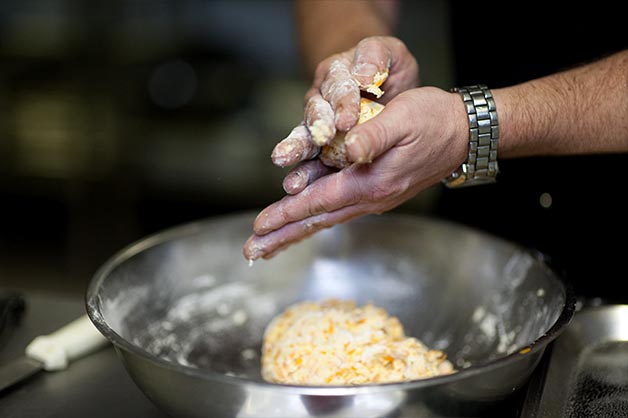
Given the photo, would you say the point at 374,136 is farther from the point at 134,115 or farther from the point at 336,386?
the point at 134,115

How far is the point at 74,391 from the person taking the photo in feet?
3.51

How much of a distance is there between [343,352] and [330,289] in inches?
11.7

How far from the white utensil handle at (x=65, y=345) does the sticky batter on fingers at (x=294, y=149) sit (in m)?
0.43

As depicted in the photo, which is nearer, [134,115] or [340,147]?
[340,147]

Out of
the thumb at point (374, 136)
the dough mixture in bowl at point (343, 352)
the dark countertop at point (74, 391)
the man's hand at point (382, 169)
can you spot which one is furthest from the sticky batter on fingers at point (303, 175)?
the dark countertop at point (74, 391)

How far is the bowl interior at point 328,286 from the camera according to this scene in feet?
3.82

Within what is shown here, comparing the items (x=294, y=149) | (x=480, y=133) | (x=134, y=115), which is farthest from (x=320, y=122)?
(x=134, y=115)

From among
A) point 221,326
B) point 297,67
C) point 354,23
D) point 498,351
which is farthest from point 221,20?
point 498,351

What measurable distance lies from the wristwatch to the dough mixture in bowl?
0.83ft

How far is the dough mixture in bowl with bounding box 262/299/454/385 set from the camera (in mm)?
1014

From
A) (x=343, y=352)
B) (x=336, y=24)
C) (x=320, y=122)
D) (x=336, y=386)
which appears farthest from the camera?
(x=336, y=24)

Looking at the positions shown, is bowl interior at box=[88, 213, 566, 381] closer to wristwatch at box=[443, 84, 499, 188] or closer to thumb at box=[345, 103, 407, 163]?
wristwatch at box=[443, 84, 499, 188]

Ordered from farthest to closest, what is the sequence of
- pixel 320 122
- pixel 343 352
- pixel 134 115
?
pixel 134 115 < pixel 343 352 < pixel 320 122

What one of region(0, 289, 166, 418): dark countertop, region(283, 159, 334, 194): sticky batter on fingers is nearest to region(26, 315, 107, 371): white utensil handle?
region(0, 289, 166, 418): dark countertop
